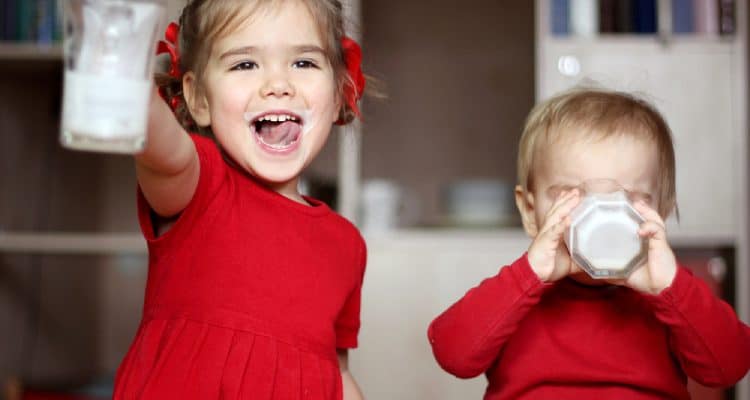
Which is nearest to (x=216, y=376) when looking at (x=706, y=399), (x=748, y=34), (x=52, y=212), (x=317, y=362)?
(x=317, y=362)

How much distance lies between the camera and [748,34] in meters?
2.25

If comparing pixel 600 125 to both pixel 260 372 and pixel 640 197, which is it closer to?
pixel 640 197

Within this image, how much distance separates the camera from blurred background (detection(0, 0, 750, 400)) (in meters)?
2.26

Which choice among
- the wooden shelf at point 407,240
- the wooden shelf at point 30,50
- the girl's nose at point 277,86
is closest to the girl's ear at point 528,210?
the girl's nose at point 277,86

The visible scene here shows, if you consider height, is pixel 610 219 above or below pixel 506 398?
above

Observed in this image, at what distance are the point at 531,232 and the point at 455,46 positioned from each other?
76.1 inches

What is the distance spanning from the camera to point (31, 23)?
2.47m

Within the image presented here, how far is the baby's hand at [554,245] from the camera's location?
92 cm

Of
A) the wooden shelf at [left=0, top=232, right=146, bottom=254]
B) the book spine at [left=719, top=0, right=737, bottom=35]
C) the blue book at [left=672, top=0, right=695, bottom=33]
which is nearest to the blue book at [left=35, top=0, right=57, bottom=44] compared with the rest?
the wooden shelf at [left=0, top=232, right=146, bottom=254]

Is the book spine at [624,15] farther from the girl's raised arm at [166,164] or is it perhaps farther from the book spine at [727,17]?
the girl's raised arm at [166,164]

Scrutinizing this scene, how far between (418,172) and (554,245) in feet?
6.54

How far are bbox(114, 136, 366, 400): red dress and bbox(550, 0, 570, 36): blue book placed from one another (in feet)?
4.94

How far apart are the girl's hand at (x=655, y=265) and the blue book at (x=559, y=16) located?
1472 millimetres

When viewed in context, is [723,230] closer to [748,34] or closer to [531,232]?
[748,34]
